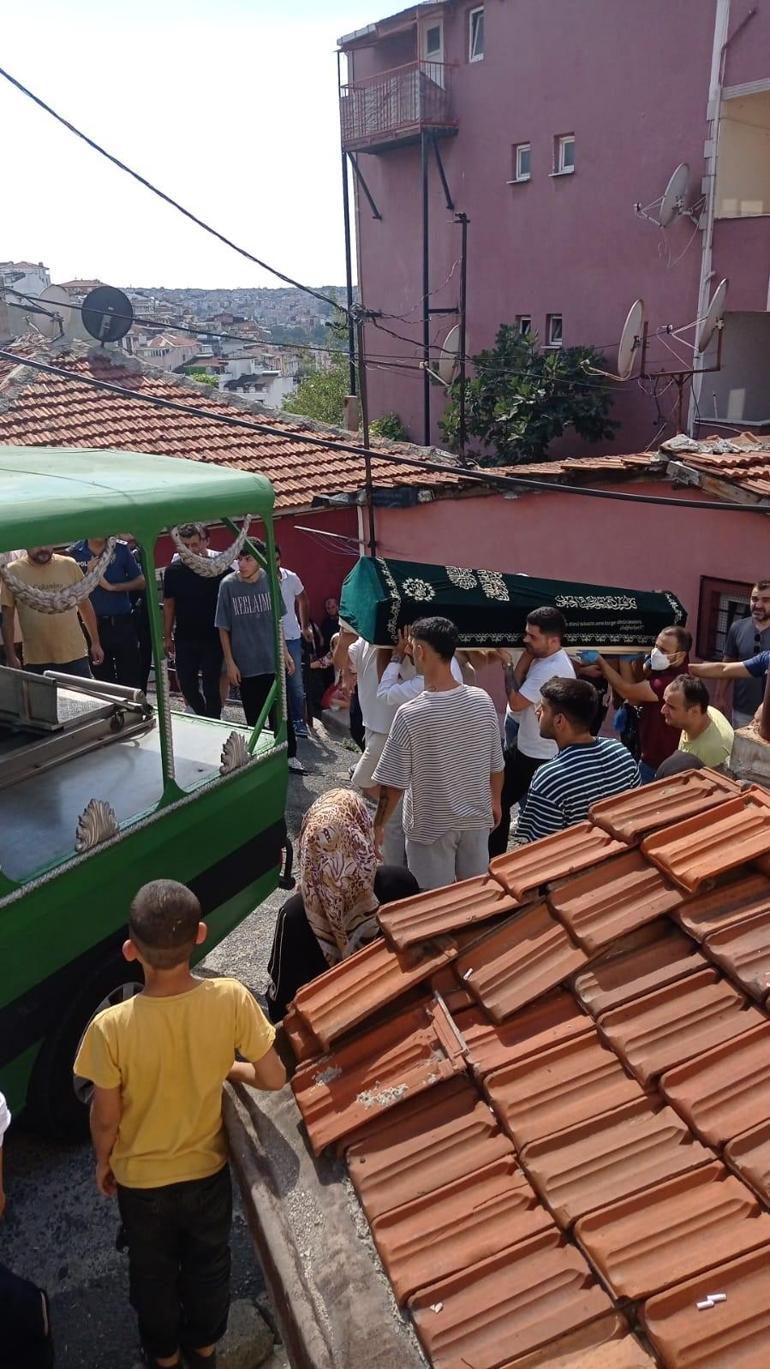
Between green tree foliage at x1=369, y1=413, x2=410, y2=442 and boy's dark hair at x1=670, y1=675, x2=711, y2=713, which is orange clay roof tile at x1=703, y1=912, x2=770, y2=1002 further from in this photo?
green tree foliage at x1=369, y1=413, x2=410, y2=442

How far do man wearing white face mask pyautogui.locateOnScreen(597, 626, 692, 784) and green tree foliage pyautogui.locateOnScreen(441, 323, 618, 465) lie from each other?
1520cm

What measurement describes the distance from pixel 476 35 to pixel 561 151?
4.44 metres

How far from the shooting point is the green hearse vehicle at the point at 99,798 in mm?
3703

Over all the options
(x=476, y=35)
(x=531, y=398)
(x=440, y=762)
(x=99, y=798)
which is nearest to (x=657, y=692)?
(x=440, y=762)

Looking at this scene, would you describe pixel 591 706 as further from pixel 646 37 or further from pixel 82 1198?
pixel 646 37

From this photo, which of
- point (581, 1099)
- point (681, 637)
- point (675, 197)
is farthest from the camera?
point (675, 197)

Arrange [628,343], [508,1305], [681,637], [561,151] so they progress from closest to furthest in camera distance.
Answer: [508,1305], [681,637], [628,343], [561,151]

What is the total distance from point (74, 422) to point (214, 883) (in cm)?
925

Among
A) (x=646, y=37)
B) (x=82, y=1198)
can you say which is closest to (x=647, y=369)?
(x=646, y=37)

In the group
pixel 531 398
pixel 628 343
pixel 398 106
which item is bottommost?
pixel 531 398

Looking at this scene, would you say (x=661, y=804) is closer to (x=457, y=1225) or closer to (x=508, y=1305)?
(x=457, y=1225)

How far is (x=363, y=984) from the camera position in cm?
246

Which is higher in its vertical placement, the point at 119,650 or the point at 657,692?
the point at 657,692

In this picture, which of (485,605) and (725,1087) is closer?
(725,1087)
